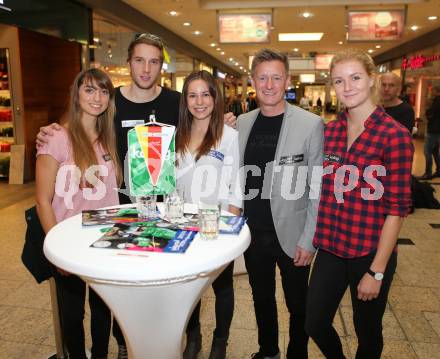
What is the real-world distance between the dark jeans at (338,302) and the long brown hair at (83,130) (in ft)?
3.62

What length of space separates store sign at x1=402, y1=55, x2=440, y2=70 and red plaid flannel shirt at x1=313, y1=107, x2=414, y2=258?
504 inches

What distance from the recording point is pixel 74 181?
1880mm

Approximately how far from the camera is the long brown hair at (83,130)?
1886 mm

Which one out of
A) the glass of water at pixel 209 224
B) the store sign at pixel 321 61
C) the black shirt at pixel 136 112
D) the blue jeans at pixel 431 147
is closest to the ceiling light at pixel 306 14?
the blue jeans at pixel 431 147

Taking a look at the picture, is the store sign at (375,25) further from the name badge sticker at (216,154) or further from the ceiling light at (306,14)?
the name badge sticker at (216,154)

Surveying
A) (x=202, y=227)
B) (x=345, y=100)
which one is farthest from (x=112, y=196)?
(x=345, y=100)

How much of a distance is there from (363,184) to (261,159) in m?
0.54

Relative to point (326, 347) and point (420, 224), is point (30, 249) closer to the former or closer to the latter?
point (326, 347)

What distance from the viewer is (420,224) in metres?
4.82

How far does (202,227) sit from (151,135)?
46 cm

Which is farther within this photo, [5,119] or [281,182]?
[5,119]

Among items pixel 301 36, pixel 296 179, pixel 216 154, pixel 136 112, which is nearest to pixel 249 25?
pixel 301 36

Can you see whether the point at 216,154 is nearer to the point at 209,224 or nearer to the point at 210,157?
the point at 210,157

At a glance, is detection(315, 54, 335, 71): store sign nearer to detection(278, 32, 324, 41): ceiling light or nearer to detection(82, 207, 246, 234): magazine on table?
detection(278, 32, 324, 41): ceiling light
